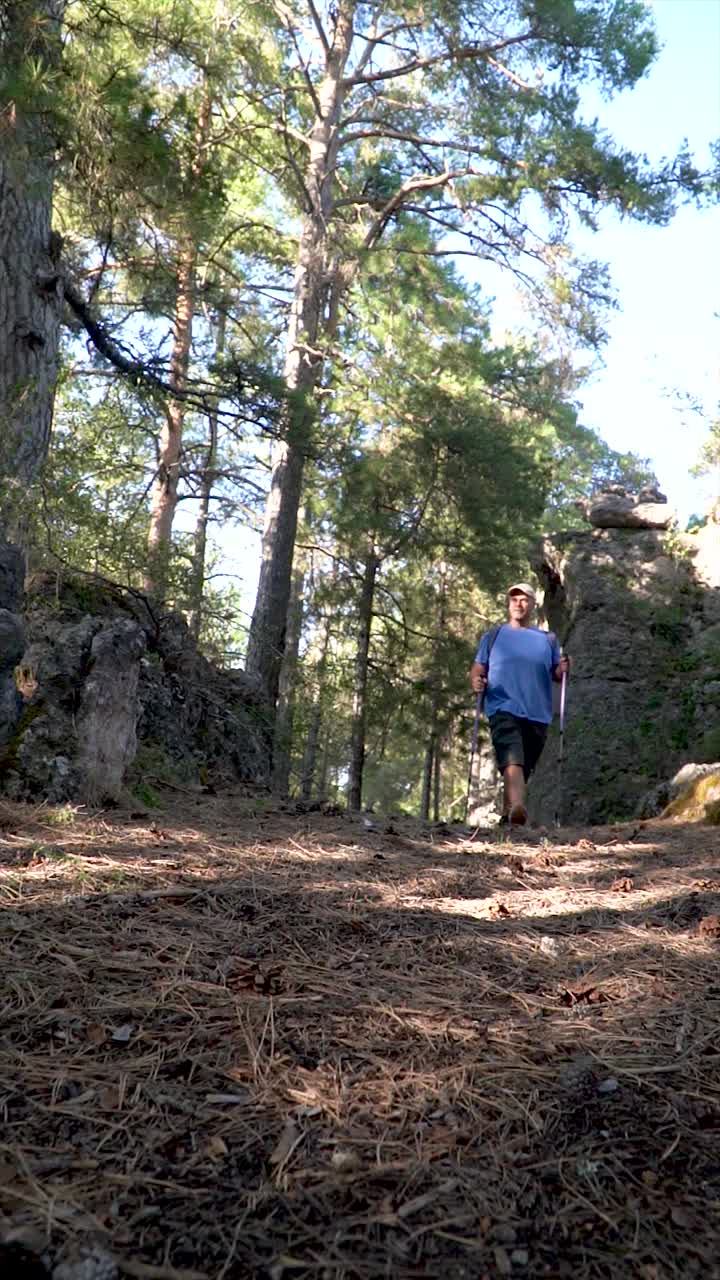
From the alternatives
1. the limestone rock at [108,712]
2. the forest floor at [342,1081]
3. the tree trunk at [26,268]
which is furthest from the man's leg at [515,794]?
the tree trunk at [26,268]

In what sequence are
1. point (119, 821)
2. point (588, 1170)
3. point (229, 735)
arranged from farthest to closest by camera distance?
1. point (229, 735)
2. point (119, 821)
3. point (588, 1170)

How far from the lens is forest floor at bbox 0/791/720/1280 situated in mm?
1498

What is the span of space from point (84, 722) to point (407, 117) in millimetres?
11602

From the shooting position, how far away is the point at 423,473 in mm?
12922

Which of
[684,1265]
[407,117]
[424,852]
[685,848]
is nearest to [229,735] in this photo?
[424,852]

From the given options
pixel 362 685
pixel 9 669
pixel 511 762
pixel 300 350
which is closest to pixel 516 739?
pixel 511 762

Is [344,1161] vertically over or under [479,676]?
under

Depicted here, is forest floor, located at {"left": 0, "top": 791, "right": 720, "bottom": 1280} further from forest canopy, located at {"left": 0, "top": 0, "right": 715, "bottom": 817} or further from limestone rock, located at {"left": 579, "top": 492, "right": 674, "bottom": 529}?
limestone rock, located at {"left": 579, "top": 492, "right": 674, "bottom": 529}

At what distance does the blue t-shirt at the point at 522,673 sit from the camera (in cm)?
728

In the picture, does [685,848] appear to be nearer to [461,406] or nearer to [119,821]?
[119,821]

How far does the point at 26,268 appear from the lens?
6867mm

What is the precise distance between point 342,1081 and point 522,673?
18.1ft

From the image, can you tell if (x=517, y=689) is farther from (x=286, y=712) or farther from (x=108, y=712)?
(x=286, y=712)

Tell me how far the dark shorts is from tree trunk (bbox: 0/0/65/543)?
12.0 ft
